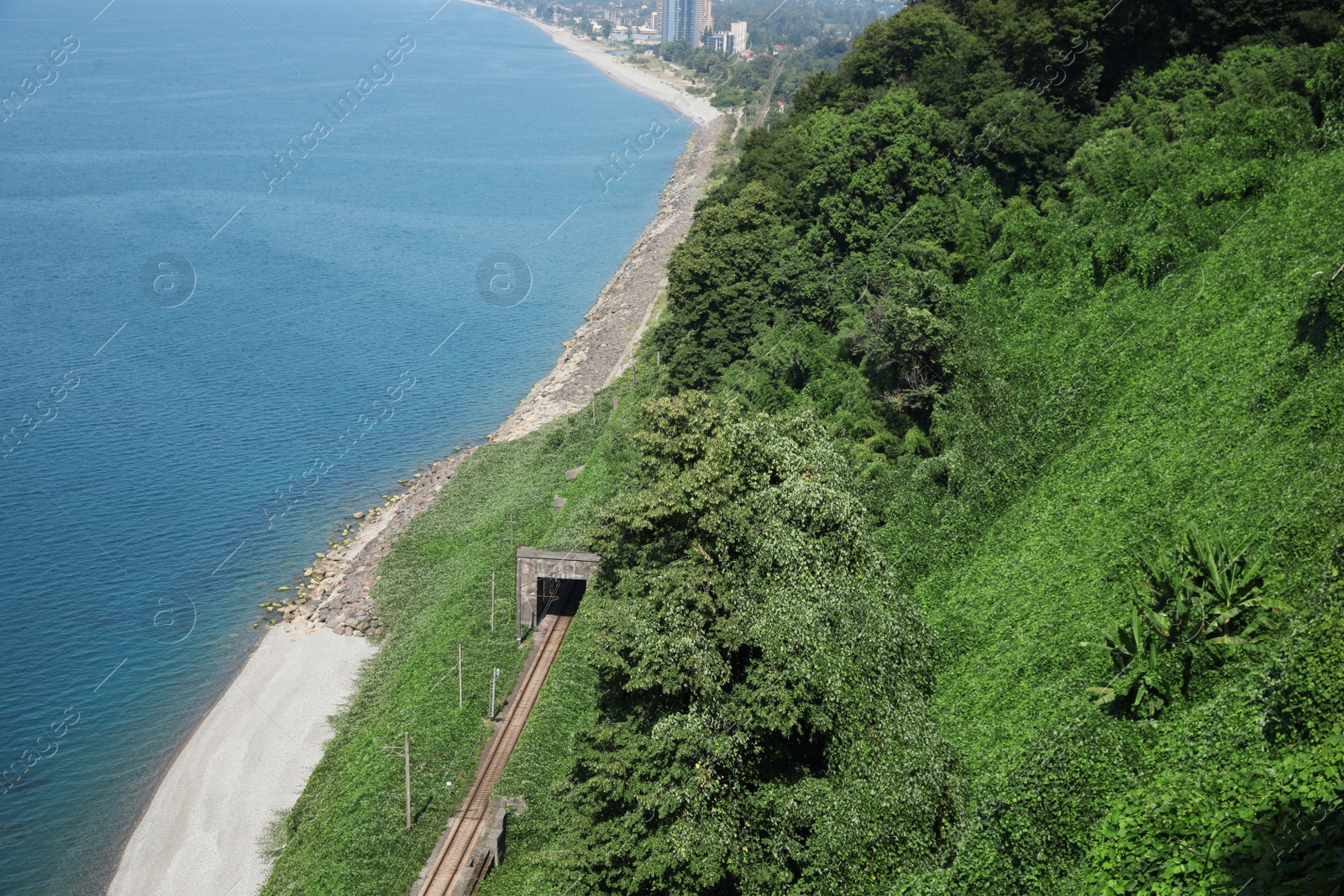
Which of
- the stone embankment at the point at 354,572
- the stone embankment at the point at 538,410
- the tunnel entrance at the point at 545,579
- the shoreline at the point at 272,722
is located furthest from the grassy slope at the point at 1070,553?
the stone embankment at the point at 538,410

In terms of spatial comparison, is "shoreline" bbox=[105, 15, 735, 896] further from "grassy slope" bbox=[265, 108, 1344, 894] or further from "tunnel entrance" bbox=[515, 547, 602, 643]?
"tunnel entrance" bbox=[515, 547, 602, 643]

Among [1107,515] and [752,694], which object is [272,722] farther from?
[1107,515]

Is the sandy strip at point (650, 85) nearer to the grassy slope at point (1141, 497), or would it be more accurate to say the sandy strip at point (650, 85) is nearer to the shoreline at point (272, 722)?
the shoreline at point (272, 722)

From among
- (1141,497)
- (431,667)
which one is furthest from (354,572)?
(1141,497)

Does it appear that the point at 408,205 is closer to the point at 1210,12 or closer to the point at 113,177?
the point at 113,177

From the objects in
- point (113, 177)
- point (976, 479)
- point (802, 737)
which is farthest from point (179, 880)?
point (113, 177)
